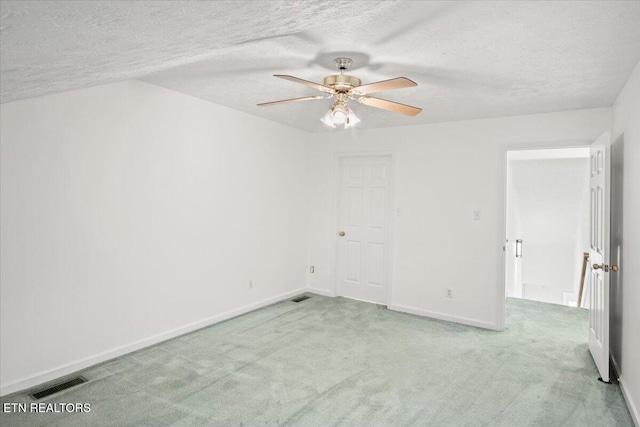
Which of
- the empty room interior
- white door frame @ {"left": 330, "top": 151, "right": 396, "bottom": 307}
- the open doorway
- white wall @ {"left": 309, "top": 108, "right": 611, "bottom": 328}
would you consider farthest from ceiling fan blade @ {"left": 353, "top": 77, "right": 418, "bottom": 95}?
the open doorway

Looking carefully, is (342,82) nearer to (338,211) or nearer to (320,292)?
(338,211)

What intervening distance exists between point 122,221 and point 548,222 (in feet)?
20.7

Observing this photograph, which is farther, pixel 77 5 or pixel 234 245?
pixel 234 245

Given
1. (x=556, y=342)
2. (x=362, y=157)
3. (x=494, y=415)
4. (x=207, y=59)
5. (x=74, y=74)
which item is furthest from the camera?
(x=362, y=157)

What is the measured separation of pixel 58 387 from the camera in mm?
2707

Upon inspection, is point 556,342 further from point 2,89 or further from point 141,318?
point 2,89

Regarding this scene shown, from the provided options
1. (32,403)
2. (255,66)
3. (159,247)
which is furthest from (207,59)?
(32,403)

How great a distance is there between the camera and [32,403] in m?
2.49

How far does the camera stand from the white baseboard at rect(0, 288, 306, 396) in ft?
8.70

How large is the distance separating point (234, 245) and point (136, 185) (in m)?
1.33

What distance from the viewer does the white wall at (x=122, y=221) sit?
2.65 metres

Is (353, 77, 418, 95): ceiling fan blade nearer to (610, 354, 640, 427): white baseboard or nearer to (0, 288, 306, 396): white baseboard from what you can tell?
(610, 354, 640, 427): white baseboard

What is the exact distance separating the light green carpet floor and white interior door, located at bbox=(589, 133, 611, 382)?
0.21m

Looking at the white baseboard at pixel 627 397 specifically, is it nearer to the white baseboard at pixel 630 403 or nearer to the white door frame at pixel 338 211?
the white baseboard at pixel 630 403
